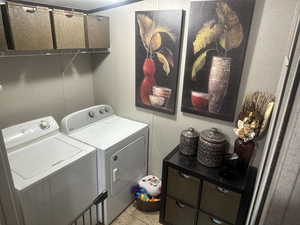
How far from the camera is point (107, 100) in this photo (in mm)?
2658

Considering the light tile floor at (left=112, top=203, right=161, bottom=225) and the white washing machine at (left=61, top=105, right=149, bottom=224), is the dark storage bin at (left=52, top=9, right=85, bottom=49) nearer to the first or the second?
the white washing machine at (left=61, top=105, right=149, bottom=224)

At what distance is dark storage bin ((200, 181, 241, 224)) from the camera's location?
1.57 meters

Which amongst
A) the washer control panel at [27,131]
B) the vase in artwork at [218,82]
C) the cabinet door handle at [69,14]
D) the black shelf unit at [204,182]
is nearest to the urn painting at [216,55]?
the vase in artwork at [218,82]

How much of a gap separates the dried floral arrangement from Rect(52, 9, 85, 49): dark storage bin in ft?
5.64

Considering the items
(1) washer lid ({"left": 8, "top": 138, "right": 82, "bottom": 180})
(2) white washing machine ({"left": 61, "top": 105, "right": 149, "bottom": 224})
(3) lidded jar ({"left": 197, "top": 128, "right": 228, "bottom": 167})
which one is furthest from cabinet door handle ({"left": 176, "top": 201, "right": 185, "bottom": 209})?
(1) washer lid ({"left": 8, "top": 138, "right": 82, "bottom": 180})

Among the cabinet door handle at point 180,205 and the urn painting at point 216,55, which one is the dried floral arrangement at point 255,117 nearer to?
Result: the urn painting at point 216,55

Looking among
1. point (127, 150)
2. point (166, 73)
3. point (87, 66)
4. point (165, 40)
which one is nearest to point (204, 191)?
point (127, 150)

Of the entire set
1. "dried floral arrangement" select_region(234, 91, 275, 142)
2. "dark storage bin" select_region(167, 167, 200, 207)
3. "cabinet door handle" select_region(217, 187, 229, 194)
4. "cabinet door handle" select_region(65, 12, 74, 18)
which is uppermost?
Answer: "cabinet door handle" select_region(65, 12, 74, 18)

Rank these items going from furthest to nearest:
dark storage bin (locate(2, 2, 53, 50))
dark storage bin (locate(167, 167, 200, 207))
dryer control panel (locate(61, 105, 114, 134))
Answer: dryer control panel (locate(61, 105, 114, 134)), dark storage bin (locate(167, 167, 200, 207)), dark storage bin (locate(2, 2, 53, 50))

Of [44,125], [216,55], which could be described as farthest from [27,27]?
[216,55]

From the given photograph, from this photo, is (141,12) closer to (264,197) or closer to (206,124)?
(206,124)

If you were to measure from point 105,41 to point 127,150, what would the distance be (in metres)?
1.28

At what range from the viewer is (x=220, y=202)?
1637mm

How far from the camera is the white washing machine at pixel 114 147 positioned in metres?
1.86
